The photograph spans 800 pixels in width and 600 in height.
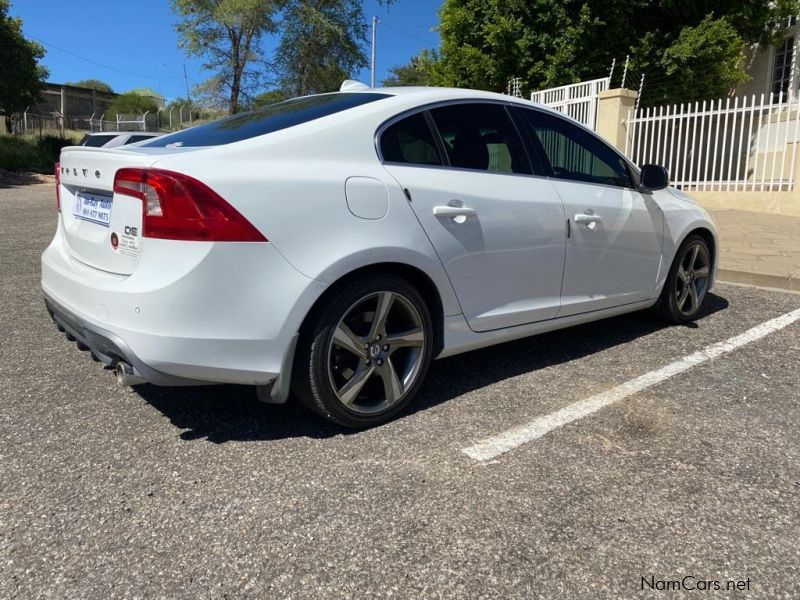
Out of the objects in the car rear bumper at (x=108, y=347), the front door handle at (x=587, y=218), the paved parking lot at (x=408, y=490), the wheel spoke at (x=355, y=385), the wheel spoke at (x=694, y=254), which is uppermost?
the front door handle at (x=587, y=218)

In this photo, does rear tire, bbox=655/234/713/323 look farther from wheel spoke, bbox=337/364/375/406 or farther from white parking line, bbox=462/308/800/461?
wheel spoke, bbox=337/364/375/406

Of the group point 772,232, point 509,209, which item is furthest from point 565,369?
point 772,232

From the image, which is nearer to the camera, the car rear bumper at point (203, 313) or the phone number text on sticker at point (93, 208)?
the car rear bumper at point (203, 313)

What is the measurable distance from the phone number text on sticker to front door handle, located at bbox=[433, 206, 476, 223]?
1434 millimetres

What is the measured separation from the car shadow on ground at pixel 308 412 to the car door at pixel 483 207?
437mm

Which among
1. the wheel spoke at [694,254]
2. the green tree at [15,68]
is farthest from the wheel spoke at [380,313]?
the green tree at [15,68]

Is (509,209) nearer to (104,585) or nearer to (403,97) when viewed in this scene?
(403,97)

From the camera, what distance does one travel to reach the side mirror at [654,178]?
164 inches

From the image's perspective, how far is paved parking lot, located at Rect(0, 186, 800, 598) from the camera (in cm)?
198

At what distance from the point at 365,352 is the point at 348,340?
12 centimetres

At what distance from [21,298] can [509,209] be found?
419 centimetres

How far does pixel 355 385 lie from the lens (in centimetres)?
285

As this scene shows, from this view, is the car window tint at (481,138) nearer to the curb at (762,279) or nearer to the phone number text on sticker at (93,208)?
the phone number text on sticker at (93,208)

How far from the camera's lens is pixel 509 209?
10.8 ft
